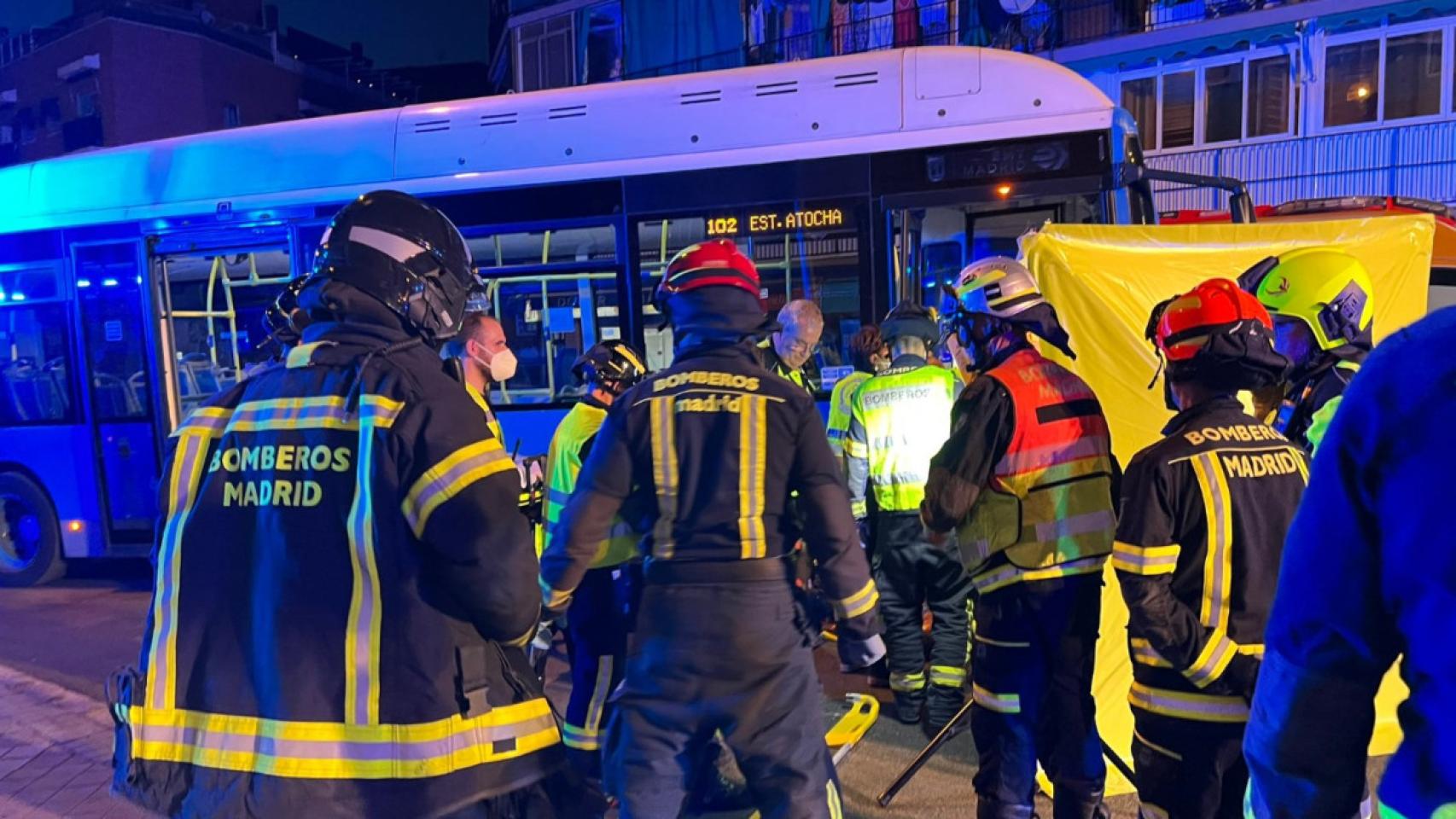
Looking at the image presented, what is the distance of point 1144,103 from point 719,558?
19239 mm

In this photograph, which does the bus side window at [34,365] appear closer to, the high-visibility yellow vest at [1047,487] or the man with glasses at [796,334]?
the man with glasses at [796,334]

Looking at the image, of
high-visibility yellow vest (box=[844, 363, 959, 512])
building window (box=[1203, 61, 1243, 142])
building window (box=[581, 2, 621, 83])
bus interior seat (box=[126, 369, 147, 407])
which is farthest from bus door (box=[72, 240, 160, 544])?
building window (box=[1203, 61, 1243, 142])

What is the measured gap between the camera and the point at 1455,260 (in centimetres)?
909

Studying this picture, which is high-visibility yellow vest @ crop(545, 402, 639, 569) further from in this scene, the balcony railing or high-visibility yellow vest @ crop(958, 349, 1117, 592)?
the balcony railing

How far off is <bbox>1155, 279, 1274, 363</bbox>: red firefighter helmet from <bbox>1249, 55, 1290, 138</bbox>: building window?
700 inches

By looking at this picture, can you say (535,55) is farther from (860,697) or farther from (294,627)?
(294,627)

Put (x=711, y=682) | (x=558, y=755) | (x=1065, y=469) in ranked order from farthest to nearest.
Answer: (x=1065, y=469) < (x=711, y=682) < (x=558, y=755)

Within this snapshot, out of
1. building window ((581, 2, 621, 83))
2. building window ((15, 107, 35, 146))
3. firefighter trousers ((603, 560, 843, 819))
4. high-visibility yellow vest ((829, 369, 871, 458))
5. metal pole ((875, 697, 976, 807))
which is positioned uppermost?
building window ((15, 107, 35, 146))

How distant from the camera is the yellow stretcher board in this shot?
4219 millimetres

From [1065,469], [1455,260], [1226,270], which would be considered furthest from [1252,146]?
[1065,469]

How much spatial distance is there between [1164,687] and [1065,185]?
430 centimetres

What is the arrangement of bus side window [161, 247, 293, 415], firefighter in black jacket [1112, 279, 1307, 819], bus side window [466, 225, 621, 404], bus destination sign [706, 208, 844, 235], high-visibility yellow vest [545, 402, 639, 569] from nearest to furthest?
firefighter in black jacket [1112, 279, 1307, 819], high-visibility yellow vest [545, 402, 639, 569], bus destination sign [706, 208, 844, 235], bus side window [466, 225, 621, 404], bus side window [161, 247, 293, 415]

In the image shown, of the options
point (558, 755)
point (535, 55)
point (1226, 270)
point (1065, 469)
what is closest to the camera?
point (558, 755)

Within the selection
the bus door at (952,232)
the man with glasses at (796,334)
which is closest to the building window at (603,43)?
the bus door at (952,232)
